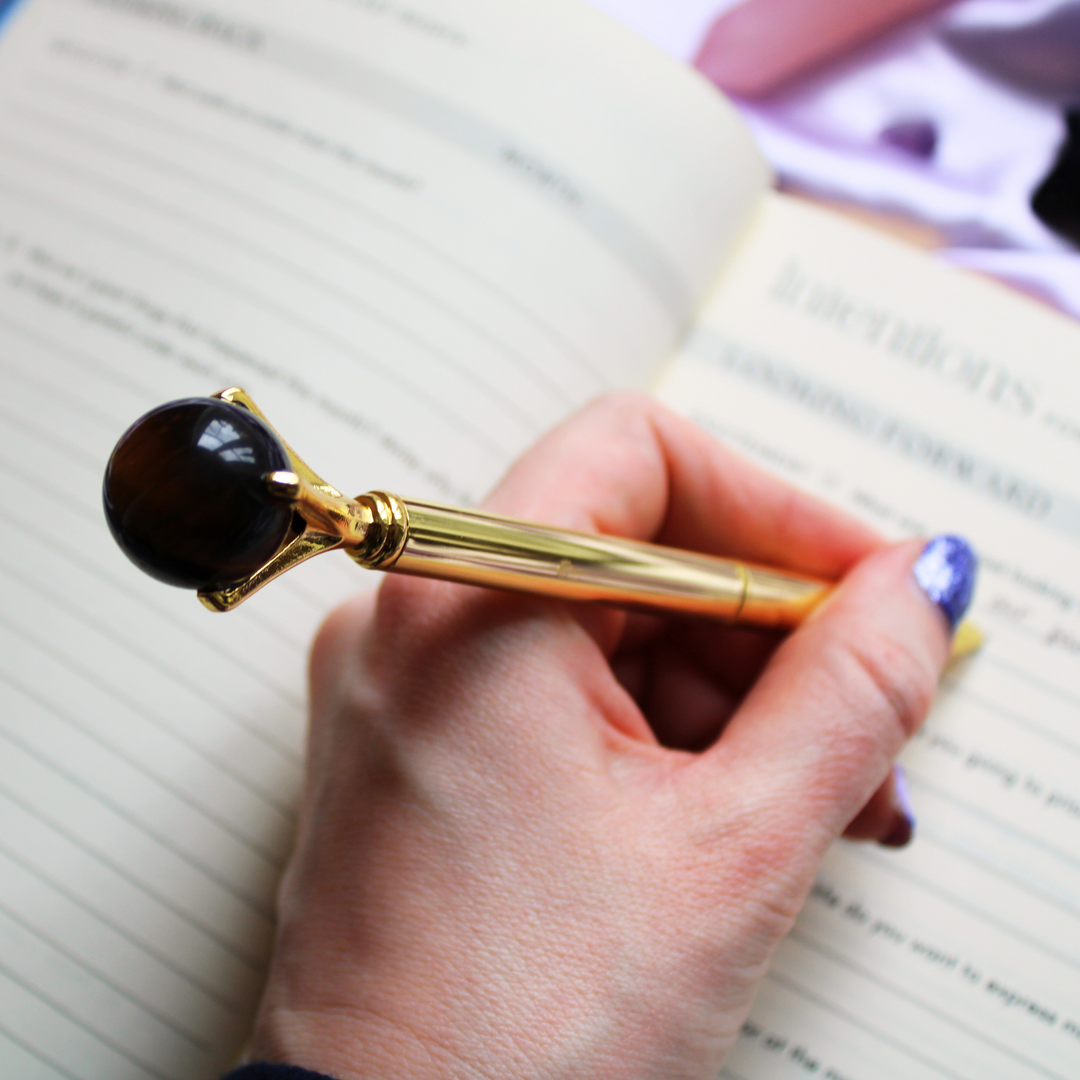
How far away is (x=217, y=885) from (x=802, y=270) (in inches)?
22.7

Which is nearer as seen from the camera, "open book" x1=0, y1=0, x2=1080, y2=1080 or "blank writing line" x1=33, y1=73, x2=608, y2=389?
"open book" x1=0, y1=0, x2=1080, y2=1080

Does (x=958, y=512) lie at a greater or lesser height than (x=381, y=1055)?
greater

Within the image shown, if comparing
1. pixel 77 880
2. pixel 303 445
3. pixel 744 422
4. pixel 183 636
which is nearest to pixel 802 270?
pixel 744 422

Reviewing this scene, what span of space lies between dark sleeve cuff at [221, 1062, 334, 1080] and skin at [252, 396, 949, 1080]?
0.01 m

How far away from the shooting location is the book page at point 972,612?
19.3 inches

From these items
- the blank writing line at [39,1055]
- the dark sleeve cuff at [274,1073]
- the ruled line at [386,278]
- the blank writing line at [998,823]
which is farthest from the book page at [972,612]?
the blank writing line at [39,1055]

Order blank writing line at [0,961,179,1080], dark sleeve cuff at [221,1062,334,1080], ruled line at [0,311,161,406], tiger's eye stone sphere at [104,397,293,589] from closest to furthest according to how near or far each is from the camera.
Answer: tiger's eye stone sphere at [104,397,293,589] < dark sleeve cuff at [221,1062,334,1080] < blank writing line at [0,961,179,1080] < ruled line at [0,311,161,406]

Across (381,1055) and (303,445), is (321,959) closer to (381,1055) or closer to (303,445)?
(381,1055)

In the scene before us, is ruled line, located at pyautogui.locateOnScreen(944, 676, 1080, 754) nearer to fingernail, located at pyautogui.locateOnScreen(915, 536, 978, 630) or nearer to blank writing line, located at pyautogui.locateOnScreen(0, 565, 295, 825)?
fingernail, located at pyautogui.locateOnScreen(915, 536, 978, 630)

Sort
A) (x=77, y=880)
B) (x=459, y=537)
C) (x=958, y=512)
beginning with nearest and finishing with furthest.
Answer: (x=459, y=537)
(x=77, y=880)
(x=958, y=512)

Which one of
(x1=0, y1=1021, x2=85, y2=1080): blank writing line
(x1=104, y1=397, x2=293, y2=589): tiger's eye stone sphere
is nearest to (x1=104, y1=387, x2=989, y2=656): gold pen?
(x1=104, y1=397, x2=293, y2=589): tiger's eye stone sphere

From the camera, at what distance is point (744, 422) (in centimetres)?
63

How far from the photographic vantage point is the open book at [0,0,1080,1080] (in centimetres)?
49

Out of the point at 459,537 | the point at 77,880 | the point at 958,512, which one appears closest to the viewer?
the point at 459,537
